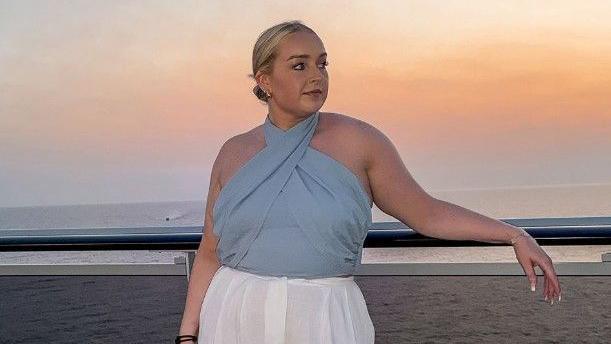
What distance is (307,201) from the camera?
2.00 m

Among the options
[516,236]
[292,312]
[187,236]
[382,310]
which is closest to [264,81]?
[292,312]

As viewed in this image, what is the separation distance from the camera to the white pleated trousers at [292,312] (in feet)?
6.61

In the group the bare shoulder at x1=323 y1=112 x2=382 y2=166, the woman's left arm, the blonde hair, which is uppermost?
the blonde hair

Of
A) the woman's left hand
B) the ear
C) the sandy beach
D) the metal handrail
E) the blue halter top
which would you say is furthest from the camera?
the sandy beach

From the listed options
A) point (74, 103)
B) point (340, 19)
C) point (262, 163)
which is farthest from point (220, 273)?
point (74, 103)

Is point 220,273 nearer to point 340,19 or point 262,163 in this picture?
point 262,163

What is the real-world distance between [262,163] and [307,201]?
15 cm

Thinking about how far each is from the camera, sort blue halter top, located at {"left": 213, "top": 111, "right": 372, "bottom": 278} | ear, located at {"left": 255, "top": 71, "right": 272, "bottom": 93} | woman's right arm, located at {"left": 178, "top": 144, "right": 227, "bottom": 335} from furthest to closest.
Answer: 1. woman's right arm, located at {"left": 178, "top": 144, "right": 227, "bottom": 335}
2. ear, located at {"left": 255, "top": 71, "right": 272, "bottom": 93}
3. blue halter top, located at {"left": 213, "top": 111, "right": 372, "bottom": 278}

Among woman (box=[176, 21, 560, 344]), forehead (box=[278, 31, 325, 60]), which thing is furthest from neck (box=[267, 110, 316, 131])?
forehead (box=[278, 31, 325, 60])

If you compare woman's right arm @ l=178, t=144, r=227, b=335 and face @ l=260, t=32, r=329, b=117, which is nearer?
face @ l=260, t=32, r=329, b=117

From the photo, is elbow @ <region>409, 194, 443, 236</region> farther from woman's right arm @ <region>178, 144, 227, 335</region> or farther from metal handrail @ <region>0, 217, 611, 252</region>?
woman's right arm @ <region>178, 144, 227, 335</region>

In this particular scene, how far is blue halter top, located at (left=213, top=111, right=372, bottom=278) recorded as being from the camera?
2.00 metres

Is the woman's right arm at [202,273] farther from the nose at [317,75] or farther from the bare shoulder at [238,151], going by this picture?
the nose at [317,75]

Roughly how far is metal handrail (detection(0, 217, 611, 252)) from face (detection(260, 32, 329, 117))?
0.55 meters
